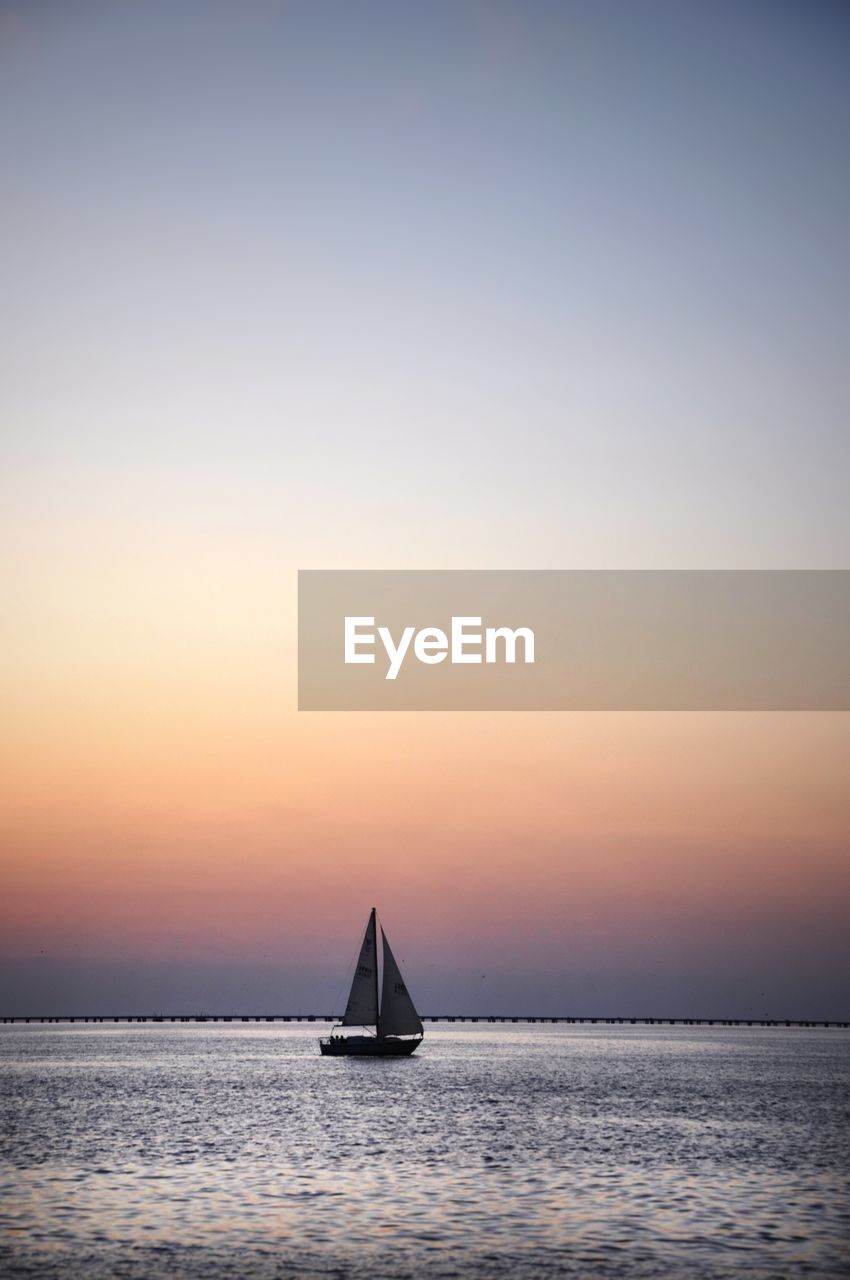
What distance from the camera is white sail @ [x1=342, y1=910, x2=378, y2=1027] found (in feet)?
429

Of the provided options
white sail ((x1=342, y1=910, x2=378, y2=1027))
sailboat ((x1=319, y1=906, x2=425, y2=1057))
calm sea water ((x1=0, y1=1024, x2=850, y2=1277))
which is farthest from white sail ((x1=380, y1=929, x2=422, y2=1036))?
calm sea water ((x1=0, y1=1024, x2=850, y2=1277))

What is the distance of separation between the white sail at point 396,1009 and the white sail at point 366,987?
1.92m

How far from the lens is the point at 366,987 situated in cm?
13175

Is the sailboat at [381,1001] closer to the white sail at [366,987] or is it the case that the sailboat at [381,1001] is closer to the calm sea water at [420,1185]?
the white sail at [366,987]

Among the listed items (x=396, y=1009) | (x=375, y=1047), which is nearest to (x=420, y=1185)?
(x=396, y=1009)

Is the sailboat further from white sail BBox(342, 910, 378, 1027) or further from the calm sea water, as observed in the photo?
the calm sea water

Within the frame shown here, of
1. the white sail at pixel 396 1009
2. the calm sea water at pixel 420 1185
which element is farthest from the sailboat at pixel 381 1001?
the calm sea water at pixel 420 1185

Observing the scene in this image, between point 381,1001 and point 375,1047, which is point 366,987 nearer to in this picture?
point 381,1001

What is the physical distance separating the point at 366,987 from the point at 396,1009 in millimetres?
9536

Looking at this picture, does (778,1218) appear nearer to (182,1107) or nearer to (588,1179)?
(588,1179)

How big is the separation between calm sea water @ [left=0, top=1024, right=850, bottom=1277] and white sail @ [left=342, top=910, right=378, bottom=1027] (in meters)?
20.5

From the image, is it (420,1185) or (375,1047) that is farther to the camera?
(375,1047)

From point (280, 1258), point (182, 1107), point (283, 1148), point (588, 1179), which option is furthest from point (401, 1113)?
point (280, 1258)

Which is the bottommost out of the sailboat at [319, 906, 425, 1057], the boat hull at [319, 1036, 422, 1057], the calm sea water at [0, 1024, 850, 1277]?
the boat hull at [319, 1036, 422, 1057]
